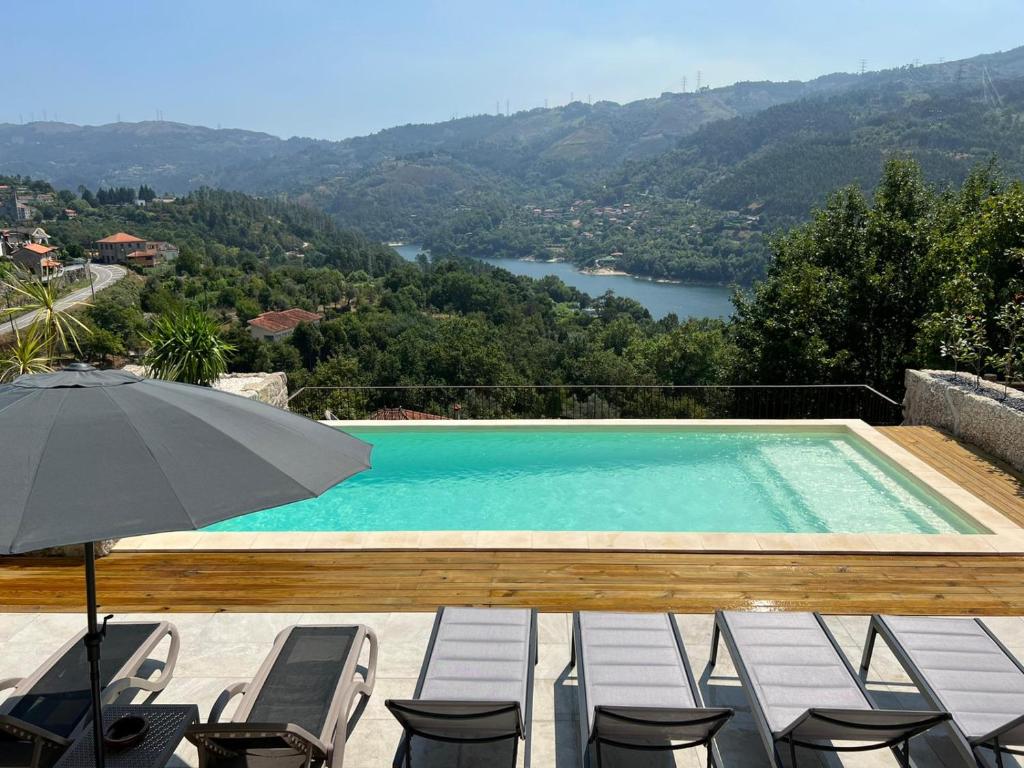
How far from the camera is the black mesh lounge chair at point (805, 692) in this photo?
8.81 ft

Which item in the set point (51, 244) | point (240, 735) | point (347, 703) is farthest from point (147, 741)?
point (51, 244)

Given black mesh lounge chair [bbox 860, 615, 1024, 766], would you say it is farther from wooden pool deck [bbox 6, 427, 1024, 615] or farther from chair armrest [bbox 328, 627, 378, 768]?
chair armrest [bbox 328, 627, 378, 768]

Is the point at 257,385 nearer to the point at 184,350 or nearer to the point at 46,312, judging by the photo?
the point at 184,350

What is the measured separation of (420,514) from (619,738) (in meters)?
4.72

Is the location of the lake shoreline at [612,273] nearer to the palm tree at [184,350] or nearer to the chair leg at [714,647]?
the palm tree at [184,350]

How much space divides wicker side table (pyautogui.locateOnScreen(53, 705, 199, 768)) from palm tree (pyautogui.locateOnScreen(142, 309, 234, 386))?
20.5 ft

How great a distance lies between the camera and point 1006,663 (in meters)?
3.21

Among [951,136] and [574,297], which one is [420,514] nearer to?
[574,297]

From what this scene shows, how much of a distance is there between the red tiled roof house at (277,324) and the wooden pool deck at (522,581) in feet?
201

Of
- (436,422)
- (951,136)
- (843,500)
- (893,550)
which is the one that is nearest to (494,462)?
(436,422)

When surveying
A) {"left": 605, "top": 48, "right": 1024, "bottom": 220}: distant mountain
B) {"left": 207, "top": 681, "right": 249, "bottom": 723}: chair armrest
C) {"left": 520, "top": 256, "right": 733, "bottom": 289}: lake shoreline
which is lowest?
{"left": 520, "top": 256, "right": 733, "bottom": 289}: lake shoreline

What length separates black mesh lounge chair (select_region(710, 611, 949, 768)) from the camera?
8.81 ft

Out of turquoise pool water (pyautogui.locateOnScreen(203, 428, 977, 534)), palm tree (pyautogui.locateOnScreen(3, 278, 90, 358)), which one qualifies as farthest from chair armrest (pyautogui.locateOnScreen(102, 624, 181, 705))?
palm tree (pyautogui.locateOnScreen(3, 278, 90, 358))

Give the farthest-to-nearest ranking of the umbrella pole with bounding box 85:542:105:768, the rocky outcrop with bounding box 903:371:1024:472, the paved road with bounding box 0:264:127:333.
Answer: the paved road with bounding box 0:264:127:333 → the rocky outcrop with bounding box 903:371:1024:472 → the umbrella pole with bounding box 85:542:105:768
